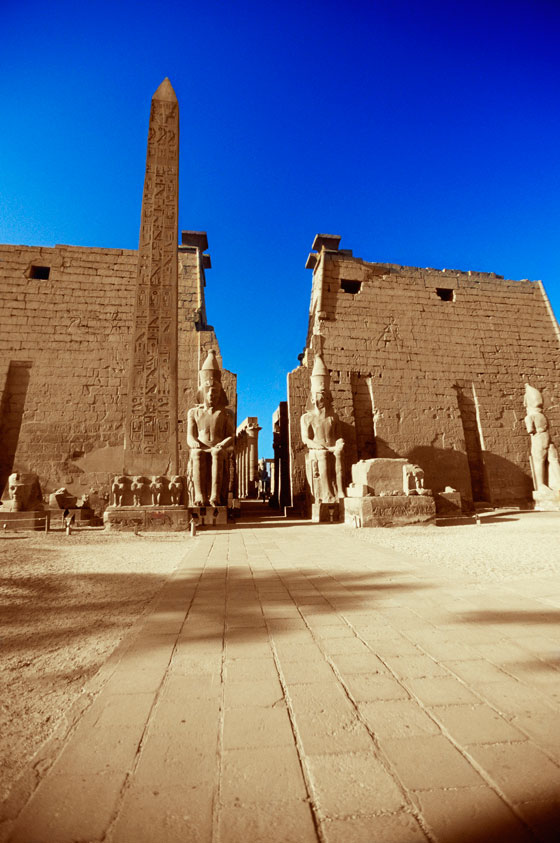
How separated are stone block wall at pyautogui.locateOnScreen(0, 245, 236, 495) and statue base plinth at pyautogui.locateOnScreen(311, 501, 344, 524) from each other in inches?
161

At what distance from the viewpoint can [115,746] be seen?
1.03 m

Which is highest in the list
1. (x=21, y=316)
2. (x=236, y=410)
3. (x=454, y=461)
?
(x=21, y=316)

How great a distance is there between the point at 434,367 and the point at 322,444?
17.8 feet

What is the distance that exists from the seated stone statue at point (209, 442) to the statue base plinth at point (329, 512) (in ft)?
6.39

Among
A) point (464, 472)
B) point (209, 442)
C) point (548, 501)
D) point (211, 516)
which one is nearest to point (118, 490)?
point (211, 516)

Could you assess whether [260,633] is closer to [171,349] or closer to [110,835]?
[110,835]

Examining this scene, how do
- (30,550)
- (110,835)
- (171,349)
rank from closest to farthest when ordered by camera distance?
(110,835) < (30,550) < (171,349)

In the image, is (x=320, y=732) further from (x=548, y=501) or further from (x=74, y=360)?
(x=548, y=501)

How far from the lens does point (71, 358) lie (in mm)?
10953

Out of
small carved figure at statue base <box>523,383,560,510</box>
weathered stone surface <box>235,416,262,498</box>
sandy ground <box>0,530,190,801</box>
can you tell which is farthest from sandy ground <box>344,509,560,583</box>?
weathered stone surface <box>235,416,262,498</box>

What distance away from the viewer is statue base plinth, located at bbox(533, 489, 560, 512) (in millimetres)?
10570

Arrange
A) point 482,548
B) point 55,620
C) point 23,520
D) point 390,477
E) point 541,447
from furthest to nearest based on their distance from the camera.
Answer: point 541,447
point 390,477
point 23,520
point 482,548
point 55,620

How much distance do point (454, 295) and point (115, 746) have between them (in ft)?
48.3

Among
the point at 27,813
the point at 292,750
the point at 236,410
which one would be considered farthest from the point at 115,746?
the point at 236,410
